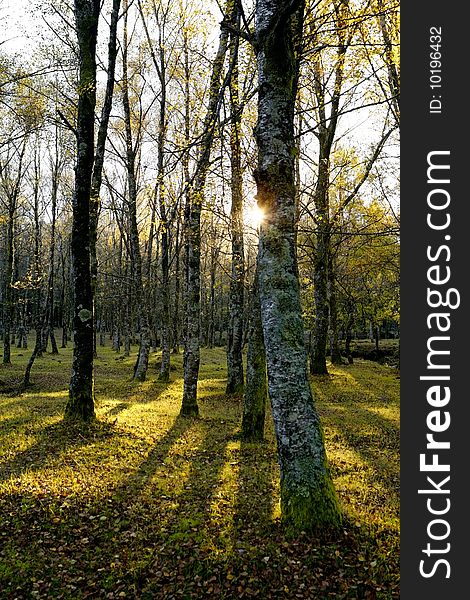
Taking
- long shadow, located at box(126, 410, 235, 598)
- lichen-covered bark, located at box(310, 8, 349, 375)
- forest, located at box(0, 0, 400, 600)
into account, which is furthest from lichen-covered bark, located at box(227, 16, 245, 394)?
long shadow, located at box(126, 410, 235, 598)

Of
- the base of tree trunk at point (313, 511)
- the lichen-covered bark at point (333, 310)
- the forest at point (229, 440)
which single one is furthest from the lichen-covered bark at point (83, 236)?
the lichen-covered bark at point (333, 310)

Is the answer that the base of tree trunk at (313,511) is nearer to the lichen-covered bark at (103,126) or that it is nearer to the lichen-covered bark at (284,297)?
the lichen-covered bark at (284,297)

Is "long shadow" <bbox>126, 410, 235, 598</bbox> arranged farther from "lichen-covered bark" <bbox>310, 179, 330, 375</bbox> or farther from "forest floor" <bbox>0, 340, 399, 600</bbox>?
"lichen-covered bark" <bbox>310, 179, 330, 375</bbox>

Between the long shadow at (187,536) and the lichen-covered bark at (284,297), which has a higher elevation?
the lichen-covered bark at (284,297)

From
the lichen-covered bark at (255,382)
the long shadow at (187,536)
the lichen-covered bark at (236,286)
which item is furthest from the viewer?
the lichen-covered bark at (236,286)

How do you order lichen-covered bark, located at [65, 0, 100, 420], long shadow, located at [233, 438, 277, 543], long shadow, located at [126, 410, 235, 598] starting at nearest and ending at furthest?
long shadow, located at [126, 410, 235, 598], long shadow, located at [233, 438, 277, 543], lichen-covered bark, located at [65, 0, 100, 420]

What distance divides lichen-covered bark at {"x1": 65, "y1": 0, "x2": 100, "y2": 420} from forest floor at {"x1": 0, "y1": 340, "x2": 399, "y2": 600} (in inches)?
33.1

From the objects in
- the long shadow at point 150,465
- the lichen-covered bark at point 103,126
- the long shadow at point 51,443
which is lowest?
the long shadow at point 150,465

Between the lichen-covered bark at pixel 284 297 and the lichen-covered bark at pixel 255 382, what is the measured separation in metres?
4.60

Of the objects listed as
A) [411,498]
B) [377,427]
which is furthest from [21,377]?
[411,498]

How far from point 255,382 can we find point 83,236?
5.33 meters

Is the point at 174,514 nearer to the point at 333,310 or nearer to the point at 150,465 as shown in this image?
the point at 150,465

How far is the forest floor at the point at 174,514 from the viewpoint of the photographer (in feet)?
14.9

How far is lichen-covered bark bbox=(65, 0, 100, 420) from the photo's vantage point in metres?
10.5
